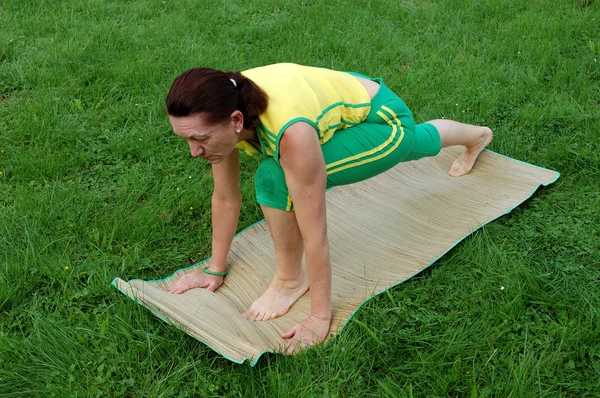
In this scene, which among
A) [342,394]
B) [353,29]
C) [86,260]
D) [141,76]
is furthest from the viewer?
[353,29]

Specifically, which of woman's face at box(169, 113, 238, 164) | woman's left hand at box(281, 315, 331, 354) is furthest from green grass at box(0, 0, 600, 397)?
woman's face at box(169, 113, 238, 164)

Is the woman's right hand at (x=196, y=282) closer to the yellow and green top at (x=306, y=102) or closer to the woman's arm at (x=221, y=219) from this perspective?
the woman's arm at (x=221, y=219)

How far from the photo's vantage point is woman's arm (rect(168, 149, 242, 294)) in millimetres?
2688

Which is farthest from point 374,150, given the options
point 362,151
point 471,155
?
point 471,155

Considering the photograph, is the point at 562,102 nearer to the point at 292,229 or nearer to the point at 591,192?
the point at 591,192

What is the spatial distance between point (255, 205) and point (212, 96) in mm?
1294

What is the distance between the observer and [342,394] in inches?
86.7

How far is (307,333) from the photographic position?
2.44 meters

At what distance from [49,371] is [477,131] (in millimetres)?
2375

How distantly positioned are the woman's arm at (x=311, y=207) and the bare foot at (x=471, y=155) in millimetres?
1500

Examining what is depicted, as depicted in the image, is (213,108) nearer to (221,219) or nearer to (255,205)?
(221,219)

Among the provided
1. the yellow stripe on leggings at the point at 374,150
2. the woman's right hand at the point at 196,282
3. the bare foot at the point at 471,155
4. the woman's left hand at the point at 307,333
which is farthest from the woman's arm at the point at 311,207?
the bare foot at the point at 471,155

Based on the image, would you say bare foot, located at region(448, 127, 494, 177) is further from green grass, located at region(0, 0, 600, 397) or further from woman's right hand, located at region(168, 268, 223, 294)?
woman's right hand, located at region(168, 268, 223, 294)

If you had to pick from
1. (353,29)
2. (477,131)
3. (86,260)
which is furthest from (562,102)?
(86,260)
